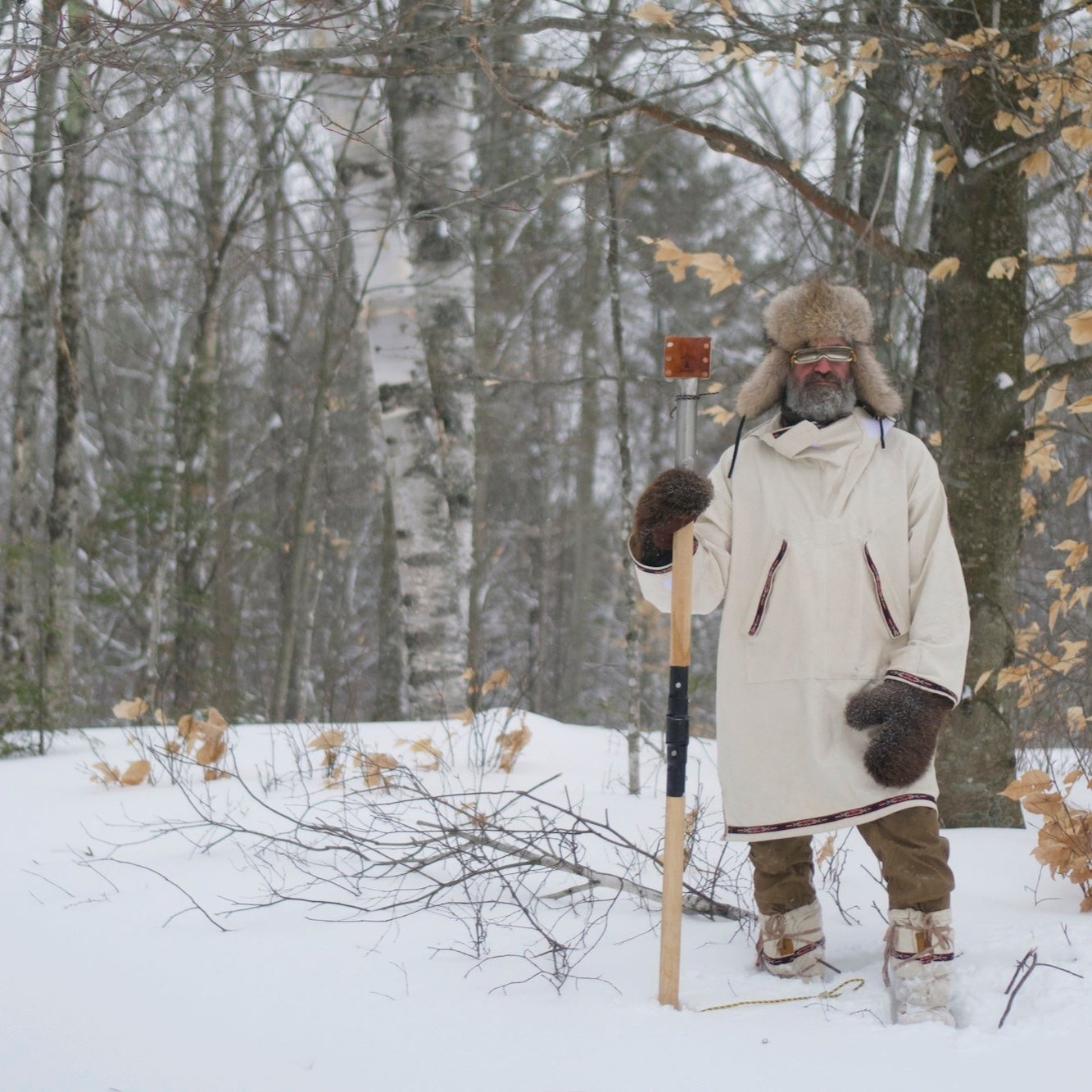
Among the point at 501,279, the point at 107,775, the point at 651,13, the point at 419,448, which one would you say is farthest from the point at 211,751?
the point at 501,279

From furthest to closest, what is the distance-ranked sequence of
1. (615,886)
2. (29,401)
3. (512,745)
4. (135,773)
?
(29,401) < (512,745) < (135,773) < (615,886)

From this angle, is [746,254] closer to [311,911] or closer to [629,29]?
[629,29]

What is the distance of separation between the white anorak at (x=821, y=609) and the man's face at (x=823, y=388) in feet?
0.14

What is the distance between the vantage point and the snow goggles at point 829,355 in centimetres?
273

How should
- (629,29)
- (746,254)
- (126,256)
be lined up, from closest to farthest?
(629,29) < (746,254) < (126,256)

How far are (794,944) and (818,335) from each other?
62.0 inches

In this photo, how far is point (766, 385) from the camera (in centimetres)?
283

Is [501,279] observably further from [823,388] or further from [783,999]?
[783,999]

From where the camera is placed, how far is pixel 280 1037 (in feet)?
7.48

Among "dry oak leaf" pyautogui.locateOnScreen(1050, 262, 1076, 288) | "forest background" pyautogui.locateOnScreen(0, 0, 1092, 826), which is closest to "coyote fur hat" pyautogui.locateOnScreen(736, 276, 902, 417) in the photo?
"forest background" pyautogui.locateOnScreen(0, 0, 1092, 826)

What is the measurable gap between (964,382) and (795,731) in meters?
2.01

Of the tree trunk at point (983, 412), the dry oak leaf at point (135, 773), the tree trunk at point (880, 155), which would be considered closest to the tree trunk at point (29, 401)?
the dry oak leaf at point (135, 773)

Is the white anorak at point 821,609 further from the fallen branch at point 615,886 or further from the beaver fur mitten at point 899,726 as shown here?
the fallen branch at point 615,886

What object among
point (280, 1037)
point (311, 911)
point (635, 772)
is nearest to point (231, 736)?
point (635, 772)
